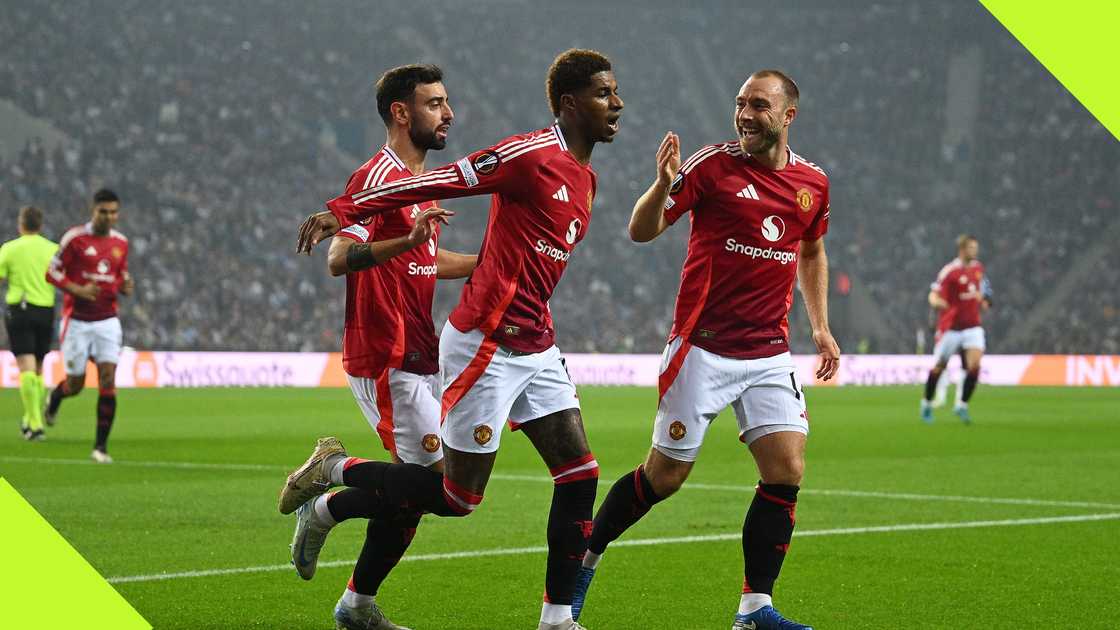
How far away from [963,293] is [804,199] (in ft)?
44.0

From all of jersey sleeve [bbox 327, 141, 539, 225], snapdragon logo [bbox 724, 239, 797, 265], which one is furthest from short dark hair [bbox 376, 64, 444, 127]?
snapdragon logo [bbox 724, 239, 797, 265]

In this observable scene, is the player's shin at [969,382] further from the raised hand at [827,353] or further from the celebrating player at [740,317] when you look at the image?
the celebrating player at [740,317]

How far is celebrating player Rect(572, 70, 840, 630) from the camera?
18.2 ft

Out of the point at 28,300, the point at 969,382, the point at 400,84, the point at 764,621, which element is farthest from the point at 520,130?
the point at 764,621

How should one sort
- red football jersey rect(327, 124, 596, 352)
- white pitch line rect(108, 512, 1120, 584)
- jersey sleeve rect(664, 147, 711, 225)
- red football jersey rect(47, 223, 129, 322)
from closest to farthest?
1. red football jersey rect(327, 124, 596, 352)
2. jersey sleeve rect(664, 147, 711, 225)
3. white pitch line rect(108, 512, 1120, 584)
4. red football jersey rect(47, 223, 129, 322)

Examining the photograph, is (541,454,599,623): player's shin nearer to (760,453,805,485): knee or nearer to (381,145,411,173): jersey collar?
(760,453,805,485): knee

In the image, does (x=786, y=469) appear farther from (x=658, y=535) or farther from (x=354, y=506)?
(x=658, y=535)

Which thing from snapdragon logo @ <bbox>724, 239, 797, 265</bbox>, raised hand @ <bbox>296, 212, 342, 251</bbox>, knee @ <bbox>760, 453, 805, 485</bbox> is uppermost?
snapdragon logo @ <bbox>724, 239, 797, 265</bbox>

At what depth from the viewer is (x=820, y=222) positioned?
233 inches

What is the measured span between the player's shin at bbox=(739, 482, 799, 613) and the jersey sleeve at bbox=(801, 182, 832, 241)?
3.48 ft

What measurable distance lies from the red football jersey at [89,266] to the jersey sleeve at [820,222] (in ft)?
26.1

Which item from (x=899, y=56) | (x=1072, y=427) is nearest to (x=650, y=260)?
(x=899, y=56)

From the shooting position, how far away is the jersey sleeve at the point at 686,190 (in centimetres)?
559

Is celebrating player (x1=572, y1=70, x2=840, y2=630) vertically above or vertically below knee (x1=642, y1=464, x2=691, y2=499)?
above
